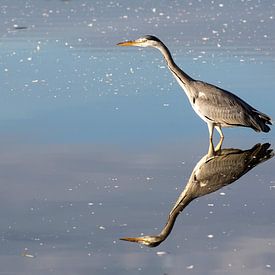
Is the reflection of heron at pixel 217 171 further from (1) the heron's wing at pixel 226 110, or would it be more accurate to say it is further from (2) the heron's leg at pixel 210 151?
(1) the heron's wing at pixel 226 110

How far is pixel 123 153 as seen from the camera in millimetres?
11141

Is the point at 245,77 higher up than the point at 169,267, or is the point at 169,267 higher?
the point at 169,267

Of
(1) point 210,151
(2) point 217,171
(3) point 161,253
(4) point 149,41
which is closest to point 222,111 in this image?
(1) point 210,151

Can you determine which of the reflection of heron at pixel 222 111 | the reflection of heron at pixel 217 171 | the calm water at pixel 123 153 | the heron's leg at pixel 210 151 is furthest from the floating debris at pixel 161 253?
the reflection of heron at pixel 222 111

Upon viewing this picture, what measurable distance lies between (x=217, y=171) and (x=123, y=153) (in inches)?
46.5

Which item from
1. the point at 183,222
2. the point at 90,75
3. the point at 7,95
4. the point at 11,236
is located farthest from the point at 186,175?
the point at 90,75

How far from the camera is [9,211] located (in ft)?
30.1

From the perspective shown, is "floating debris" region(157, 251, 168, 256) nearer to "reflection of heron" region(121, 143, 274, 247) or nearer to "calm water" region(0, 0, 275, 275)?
"calm water" region(0, 0, 275, 275)

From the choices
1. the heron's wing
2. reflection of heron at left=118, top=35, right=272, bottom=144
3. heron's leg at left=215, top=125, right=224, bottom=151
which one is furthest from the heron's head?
heron's leg at left=215, top=125, right=224, bottom=151

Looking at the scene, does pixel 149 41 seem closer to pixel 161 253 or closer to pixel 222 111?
pixel 222 111

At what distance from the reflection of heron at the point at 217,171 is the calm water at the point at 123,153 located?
3 cm

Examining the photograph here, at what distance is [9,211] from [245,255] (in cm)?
238

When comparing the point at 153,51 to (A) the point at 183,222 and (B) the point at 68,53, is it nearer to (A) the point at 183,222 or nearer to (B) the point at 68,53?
(B) the point at 68,53

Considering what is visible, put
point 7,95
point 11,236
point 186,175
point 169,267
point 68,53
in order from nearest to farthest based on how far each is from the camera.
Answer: point 169,267 → point 11,236 → point 186,175 → point 7,95 → point 68,53
